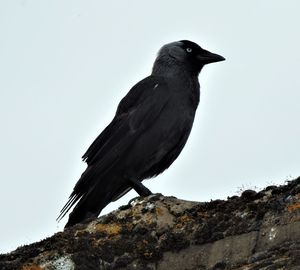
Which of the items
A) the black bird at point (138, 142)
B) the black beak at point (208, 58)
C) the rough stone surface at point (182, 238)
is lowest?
the rough stone surface at point (182, 238)

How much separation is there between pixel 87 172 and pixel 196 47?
3.13 m

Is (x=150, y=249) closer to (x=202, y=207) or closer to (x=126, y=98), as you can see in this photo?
(x=202, y=207)

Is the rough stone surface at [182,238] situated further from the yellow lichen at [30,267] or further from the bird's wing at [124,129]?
the bird's wing at [124,129]

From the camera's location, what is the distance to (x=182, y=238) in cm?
480

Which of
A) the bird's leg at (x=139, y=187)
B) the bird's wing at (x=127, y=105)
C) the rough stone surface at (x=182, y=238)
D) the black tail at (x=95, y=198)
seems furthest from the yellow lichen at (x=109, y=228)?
the bird's wing at (x=127, y=105)

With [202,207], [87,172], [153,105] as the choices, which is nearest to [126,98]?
[153,105]

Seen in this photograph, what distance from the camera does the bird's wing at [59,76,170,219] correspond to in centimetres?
805

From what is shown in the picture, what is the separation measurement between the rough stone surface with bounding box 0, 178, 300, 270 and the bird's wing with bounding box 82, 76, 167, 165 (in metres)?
2.92

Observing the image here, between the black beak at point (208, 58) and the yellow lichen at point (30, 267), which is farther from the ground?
the black beak at point (208, 58)

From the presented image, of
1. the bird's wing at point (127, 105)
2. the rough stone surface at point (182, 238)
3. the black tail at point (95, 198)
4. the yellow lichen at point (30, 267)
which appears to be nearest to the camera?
the rough stone surface at point (182, 238)

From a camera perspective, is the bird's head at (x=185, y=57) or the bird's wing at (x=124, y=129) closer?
the bird's wing at (x=124, y=129)

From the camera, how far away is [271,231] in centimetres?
431

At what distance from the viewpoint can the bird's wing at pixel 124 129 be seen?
805cm

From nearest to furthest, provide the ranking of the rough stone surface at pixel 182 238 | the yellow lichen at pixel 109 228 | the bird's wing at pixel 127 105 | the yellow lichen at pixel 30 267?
the rough stone surface at pixel 182 238, the yellow lichen at pixel 30 267, the yellow lichen at pixel 109 228, the bird's wing at pixel 127 105
